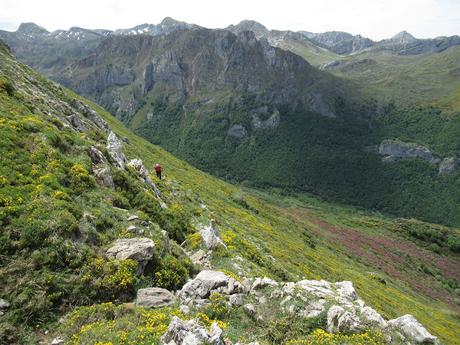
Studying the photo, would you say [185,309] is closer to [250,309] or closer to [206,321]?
[206,321]

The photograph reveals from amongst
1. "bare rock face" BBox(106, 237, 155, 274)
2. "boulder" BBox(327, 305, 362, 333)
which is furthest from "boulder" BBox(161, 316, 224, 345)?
"boulder" BBox(327, 305, 362, 333)

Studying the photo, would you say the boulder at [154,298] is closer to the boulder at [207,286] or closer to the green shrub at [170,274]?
the boulder at [207,286]

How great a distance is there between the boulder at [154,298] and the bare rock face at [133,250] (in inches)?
51.9

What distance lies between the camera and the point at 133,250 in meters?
17.3

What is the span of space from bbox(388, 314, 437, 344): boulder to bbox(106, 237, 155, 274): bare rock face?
12634 mm

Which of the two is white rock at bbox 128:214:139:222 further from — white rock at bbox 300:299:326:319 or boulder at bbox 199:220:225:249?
white rock at bbox 300:299:326:319

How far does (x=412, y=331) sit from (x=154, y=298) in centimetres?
1257

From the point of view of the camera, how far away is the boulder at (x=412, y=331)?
15.6m

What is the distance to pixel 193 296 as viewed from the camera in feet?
54.5

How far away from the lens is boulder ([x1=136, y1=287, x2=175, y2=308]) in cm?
1545

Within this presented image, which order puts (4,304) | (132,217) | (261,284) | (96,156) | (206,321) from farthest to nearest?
1. (96,156)
2. (132,217)
3. (261,284)
4. (206,321)
5. (4,304)

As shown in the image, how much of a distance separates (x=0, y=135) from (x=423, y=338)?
2673cm

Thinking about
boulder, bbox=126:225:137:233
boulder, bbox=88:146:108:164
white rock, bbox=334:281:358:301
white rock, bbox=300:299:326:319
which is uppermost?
boulder, bbox=88:146:108:164

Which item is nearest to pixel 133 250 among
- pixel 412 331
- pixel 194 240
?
pixel 194 240
